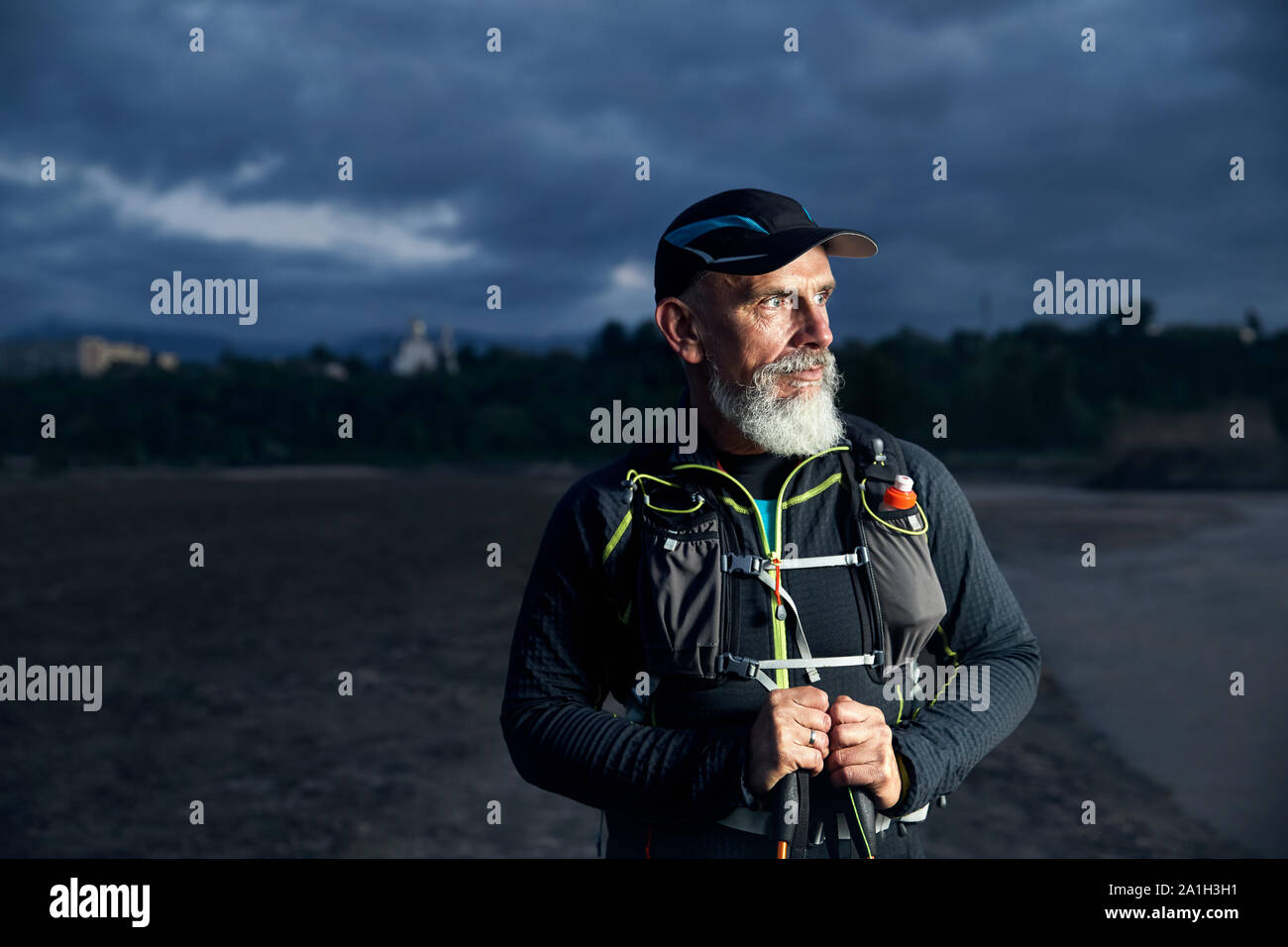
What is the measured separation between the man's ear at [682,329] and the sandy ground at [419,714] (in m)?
6.82

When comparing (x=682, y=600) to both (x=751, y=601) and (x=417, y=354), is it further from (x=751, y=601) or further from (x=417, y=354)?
(x=417, y=354)

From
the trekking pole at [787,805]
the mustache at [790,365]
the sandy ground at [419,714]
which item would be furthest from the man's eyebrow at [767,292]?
the sandy ground at [419,714]

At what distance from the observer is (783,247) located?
2.09m

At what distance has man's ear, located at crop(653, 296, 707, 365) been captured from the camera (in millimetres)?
2275

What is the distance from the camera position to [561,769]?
2098 millimetres

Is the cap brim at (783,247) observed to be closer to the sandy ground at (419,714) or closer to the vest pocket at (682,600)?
the vest pocket at (682,600)

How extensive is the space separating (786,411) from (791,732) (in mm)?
680

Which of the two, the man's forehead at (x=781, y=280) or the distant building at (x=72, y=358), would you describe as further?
the distant building at (x=72, y=358)

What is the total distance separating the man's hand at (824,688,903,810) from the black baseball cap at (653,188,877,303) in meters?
0.89

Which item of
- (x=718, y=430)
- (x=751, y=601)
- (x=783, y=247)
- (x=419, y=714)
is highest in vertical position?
(x=783, y=247)

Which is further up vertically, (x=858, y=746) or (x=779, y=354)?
(x=779, y=354)

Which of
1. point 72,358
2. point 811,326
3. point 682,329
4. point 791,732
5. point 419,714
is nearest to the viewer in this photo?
point 791,732

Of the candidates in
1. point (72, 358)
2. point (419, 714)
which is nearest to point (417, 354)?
point (72, 358)

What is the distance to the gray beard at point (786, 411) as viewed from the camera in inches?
85.5
